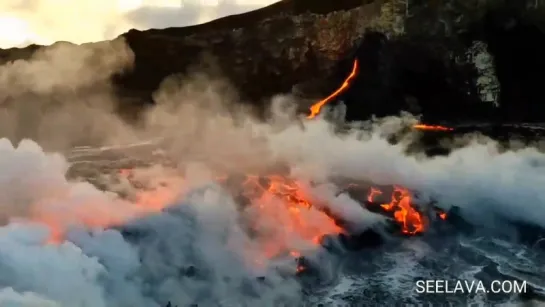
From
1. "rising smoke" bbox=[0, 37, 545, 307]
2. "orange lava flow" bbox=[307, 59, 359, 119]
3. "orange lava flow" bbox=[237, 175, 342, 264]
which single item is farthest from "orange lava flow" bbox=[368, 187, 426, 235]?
"orange lava flow" bbox=[307, 59, 359, 119]

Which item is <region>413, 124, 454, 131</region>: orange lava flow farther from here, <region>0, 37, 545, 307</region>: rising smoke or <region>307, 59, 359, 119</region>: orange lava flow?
<region>307, 59, 359, 119</region>: orange lava flow

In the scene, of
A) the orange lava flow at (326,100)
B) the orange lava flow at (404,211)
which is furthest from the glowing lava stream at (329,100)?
Result: the orange lava flow at (404,211)

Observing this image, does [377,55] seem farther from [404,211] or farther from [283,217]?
[283,217]

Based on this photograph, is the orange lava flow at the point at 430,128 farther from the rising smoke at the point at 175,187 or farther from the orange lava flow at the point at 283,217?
the orange lava flow at the point at 283,217

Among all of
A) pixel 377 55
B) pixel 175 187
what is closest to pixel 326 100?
pixel 377 55

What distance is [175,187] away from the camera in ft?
7.22

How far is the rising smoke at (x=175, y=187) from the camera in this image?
2.14 meters

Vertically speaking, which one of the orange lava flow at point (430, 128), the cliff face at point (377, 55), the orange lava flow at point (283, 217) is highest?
the cliff face at point (377, 55)

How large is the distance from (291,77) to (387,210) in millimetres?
590

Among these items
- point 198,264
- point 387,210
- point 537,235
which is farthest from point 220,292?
point 537,235

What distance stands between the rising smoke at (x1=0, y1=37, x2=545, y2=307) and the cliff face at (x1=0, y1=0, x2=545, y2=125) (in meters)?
0.07

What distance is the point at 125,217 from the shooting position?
217cm

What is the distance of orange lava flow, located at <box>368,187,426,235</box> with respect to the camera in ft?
7.33

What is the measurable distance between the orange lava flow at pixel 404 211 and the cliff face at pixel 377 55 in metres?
0.29
